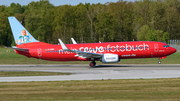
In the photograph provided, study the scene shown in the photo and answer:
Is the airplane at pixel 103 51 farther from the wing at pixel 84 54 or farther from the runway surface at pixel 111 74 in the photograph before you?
the runway surface at pixel 111 74

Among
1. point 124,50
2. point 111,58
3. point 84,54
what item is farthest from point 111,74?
point 124,50

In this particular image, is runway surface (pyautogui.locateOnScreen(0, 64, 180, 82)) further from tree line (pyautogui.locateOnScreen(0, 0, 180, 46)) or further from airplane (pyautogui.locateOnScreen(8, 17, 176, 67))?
tree line (pyautogui.locateOnScreen(0, 0, 180, 46))

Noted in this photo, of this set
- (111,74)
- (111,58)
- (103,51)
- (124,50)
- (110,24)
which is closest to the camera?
(111,74)

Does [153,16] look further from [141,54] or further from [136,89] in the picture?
[136,89]

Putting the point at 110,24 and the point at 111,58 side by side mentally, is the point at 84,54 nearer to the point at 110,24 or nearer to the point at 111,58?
the point at 111,58

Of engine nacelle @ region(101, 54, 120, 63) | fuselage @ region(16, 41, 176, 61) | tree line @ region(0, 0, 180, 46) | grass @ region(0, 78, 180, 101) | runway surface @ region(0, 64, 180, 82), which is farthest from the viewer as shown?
tree line @ region(0, 0, 180, 46)

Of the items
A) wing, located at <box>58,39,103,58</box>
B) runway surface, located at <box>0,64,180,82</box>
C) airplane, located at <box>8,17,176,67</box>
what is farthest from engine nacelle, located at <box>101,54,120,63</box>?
runway surface, located at <box>0,64,180,82</box>

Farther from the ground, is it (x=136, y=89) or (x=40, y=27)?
(x=40, y=27)

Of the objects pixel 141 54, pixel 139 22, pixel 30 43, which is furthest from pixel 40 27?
pixel 141 54

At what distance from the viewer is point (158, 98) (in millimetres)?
14625

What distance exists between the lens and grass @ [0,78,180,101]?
14.9m

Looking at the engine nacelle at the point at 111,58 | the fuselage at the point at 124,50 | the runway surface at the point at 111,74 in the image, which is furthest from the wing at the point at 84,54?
the runway surface at the point at 111,74

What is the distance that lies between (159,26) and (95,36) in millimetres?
26140

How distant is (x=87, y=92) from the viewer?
55.3 ft
